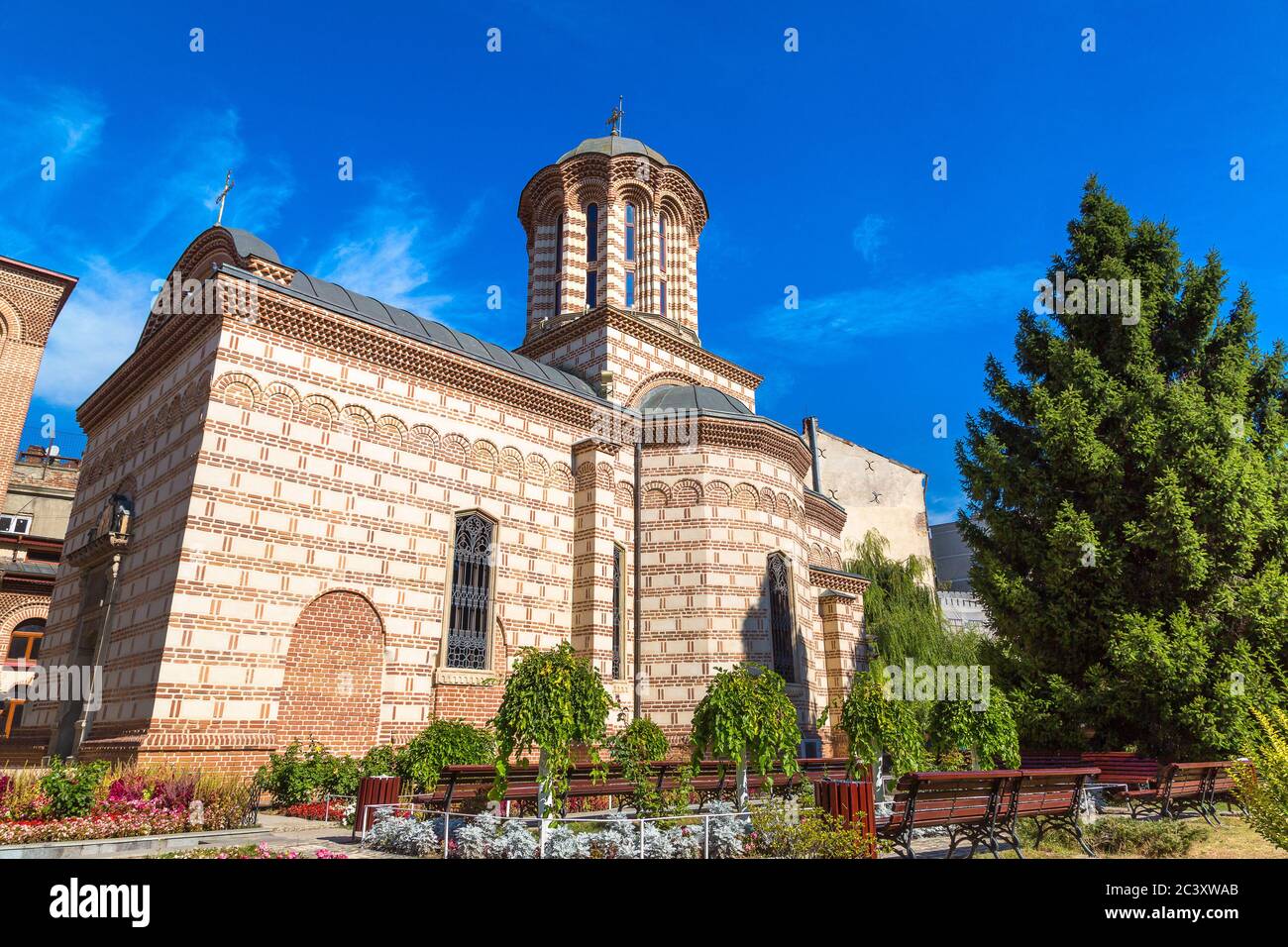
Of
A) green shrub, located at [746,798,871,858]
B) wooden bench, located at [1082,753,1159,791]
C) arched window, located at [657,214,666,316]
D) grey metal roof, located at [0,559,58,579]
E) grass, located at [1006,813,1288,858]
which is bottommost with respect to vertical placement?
grass, located at [1006,813,1288,858]

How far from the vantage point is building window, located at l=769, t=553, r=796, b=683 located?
1683 cm

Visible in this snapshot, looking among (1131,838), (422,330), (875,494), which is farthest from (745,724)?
(875,494)

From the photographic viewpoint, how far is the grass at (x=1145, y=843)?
788cm

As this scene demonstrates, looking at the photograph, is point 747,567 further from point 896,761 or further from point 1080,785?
point 1080,785

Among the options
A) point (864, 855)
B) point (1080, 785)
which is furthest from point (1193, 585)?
point (864, 855)

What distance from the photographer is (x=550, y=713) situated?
844 centimetres

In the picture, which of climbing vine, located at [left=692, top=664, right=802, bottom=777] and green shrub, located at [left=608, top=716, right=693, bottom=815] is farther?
climbing vine, located at [left=692, top=664, right=802, bottom=777]

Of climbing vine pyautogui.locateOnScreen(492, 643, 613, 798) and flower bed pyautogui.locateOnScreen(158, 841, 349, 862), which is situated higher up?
climbing vine pyautogui.locateOnScreen(492, 643, 613, 798)

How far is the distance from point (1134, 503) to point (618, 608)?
9.50 meters

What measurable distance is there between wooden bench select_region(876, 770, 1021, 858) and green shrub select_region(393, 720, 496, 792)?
18.5ft

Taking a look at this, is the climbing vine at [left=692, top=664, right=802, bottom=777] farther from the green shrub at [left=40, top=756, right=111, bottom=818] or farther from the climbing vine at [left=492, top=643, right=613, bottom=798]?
the green shrub at [left=40, top=756, right=111, bottom=818]

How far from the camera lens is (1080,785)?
8328mm

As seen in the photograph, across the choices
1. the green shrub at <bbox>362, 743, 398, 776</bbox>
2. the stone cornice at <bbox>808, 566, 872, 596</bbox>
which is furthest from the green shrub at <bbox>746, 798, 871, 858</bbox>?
the stone cornice at <bbox>808, 566, 872, 596</bbox>
